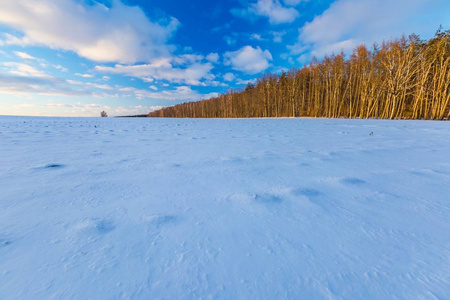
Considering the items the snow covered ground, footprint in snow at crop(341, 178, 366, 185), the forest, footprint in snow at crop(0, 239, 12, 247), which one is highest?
the forest

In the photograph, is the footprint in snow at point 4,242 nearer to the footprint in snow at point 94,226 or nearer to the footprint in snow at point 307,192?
the footprint in snow at point 94,226

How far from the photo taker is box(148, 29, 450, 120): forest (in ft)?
52.1

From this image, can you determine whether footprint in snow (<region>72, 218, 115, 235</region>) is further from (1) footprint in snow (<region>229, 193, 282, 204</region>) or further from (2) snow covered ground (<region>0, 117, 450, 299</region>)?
(1) footprint in snow (<region>229, 193, 282, 204</region>)

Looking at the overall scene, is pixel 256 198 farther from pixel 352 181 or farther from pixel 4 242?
pixel 4 242

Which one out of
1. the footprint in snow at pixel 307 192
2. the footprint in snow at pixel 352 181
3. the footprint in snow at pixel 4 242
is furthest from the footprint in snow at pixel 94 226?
the footprint in snow at pixel 352 181

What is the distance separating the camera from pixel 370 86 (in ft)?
66.3

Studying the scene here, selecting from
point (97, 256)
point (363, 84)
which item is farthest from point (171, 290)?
point (363, 84)

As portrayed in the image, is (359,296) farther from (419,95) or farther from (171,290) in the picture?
(419,95)

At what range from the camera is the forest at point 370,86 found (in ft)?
52.1

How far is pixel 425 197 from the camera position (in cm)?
150

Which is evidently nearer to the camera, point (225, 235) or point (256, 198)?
point (225, 235)

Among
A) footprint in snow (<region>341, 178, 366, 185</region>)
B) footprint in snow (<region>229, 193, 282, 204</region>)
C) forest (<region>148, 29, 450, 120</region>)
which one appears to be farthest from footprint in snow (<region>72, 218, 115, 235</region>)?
forest (<region>148, 29, 450, 120</region>)

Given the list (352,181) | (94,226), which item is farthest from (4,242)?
(352,181)

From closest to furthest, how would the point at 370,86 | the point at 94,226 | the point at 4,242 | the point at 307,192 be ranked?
1. the point at 4,242
2. the point at 94,226
3. the point at 307,192
4. the point at 370,86
